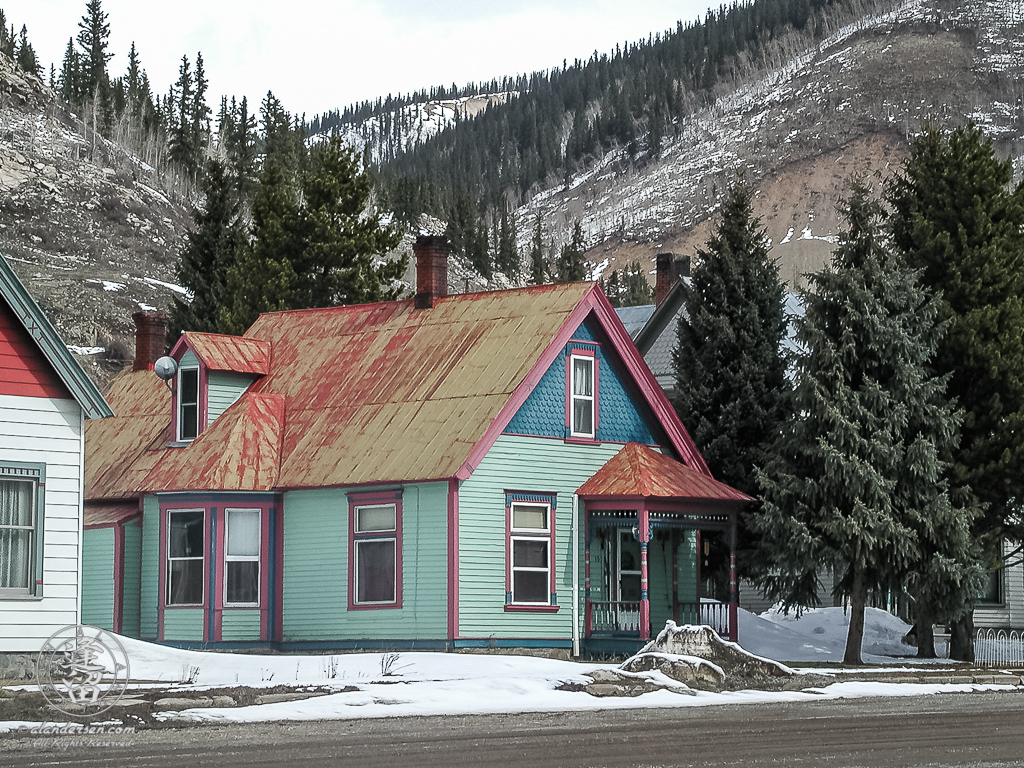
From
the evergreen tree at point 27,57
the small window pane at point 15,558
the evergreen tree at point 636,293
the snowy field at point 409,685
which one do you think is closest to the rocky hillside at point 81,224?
the evergreen tree at point 27,57

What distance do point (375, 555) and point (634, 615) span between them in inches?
218

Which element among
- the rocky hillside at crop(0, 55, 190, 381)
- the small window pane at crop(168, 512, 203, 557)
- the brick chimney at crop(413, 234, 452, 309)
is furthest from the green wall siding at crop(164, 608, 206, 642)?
the rocky hillside at crop(0, 55, 190, 381)

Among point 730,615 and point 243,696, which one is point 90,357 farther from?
point 243,696

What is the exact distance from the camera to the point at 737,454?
3700 centimetres

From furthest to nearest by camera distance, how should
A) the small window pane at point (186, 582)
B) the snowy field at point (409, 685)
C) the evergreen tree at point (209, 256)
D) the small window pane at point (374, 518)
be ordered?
the evergreen tree at point (209, 256), the small window pane at point (186, 582), the small window pane at point (374, 518), the snowy field at point (409, 685)

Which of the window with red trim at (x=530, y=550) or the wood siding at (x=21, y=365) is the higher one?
the wood siding at (x=21, y=365)

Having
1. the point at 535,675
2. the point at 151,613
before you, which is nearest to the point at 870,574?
the point at 535,675

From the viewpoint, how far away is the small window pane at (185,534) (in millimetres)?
31422

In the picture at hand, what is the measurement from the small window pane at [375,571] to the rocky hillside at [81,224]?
50098 mm

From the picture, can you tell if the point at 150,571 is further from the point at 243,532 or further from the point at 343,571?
the point at 343,571

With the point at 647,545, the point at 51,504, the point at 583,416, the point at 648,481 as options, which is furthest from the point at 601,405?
the point at 51,504

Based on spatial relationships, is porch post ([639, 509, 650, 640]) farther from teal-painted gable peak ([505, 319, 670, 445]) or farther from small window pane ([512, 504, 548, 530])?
teal-painted gable peak ([505, 319, 670, 445])

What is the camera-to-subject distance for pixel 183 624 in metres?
31.2

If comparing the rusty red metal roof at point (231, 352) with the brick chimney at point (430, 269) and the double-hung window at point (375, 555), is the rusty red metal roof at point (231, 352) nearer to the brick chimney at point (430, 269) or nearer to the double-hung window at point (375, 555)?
the brick chimney at point (430, 269)
